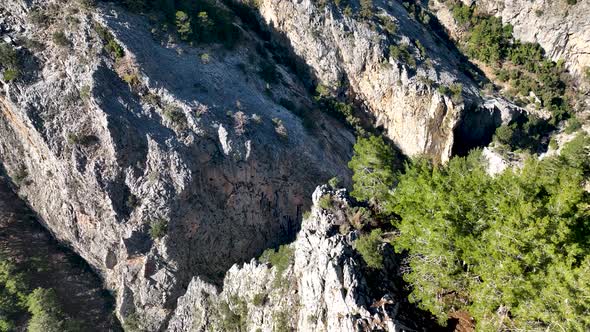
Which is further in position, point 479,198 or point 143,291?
point 143,291

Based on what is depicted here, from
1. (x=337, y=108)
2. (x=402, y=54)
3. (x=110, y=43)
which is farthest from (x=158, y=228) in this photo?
(x=402, y=54)

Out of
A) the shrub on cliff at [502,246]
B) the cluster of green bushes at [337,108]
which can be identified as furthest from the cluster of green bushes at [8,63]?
the shrub on cliff at [502,246]

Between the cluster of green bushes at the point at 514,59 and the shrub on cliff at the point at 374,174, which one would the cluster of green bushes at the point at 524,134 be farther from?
the shrub on cliff at the point at 374,174

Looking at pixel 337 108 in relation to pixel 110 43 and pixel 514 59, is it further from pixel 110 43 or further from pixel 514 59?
pixel 514 59

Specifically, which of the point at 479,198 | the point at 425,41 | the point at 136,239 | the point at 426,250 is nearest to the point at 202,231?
the point at 136,239

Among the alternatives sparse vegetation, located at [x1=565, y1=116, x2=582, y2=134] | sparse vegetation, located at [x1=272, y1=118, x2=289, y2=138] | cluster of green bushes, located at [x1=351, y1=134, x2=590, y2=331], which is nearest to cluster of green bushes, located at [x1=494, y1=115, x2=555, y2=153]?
sparse vegetation, located at [x1=565, y1=116, x2=582, y2=134]

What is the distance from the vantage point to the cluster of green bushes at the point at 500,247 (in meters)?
17.5

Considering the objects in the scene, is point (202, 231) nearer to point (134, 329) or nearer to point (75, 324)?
point (134, 329)

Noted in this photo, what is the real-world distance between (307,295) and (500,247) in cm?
1345

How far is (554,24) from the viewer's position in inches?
2334

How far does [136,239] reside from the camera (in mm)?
39125

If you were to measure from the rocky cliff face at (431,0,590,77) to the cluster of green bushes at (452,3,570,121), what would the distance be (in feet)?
3.91

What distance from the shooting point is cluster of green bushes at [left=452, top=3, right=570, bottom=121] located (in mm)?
57125

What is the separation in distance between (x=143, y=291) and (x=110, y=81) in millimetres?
21199
